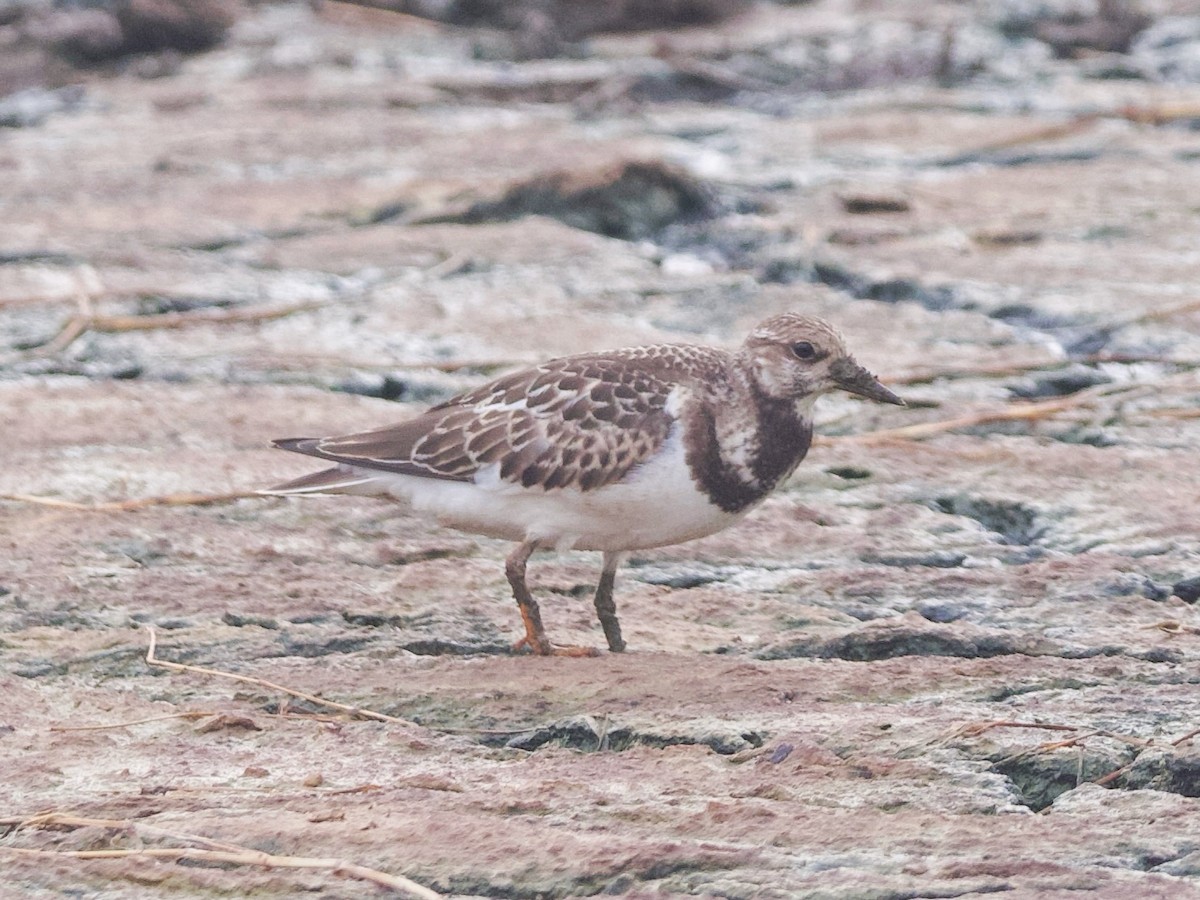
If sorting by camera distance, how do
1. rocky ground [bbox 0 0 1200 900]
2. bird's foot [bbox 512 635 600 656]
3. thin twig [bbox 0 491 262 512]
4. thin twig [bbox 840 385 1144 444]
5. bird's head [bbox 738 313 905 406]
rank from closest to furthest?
rocky ground [bbox 0 0 1200 900] → bird's foot [bbox 512 635 600 656] → bird's head [bbox 738 313 905 406] → thin twig [bbox 0 491 262 512] → thin twig [bbox 840 385 1144 444]

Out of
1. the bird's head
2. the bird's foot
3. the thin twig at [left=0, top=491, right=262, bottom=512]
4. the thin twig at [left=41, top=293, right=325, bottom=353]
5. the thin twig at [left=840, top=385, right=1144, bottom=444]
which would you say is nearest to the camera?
the bird's foot

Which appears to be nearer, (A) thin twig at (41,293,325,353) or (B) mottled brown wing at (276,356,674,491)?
(B) mottled brown wing at (276,356,674,491)

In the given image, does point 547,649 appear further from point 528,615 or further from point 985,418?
point 985,418

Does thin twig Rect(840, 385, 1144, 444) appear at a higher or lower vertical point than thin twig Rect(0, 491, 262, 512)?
Answer: higher

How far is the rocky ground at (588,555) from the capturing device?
3.04 m

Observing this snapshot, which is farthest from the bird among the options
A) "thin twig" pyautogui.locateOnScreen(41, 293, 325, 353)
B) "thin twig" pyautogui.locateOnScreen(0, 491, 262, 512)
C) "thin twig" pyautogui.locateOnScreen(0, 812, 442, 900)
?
"thin twig" pyautogui.locateOnScreen(41, 293, 325, 353)

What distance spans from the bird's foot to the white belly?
235 millimetres

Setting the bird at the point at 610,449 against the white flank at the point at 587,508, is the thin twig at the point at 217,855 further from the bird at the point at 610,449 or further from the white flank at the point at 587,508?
the white flank at the point at 587,508

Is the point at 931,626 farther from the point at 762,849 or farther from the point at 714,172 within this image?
the point at 714,172

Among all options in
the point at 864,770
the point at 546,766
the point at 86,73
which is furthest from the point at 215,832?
the point at 86,73

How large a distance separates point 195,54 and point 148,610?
315 inches

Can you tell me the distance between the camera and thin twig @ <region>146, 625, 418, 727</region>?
3.60 metres

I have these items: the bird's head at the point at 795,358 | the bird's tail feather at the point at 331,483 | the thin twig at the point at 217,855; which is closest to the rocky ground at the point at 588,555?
the thin twig at the point at 217,855

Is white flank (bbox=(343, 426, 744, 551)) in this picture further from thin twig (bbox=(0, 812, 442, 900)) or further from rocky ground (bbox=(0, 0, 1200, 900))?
thin twig (bbox=(0, 812, 442, 900))
